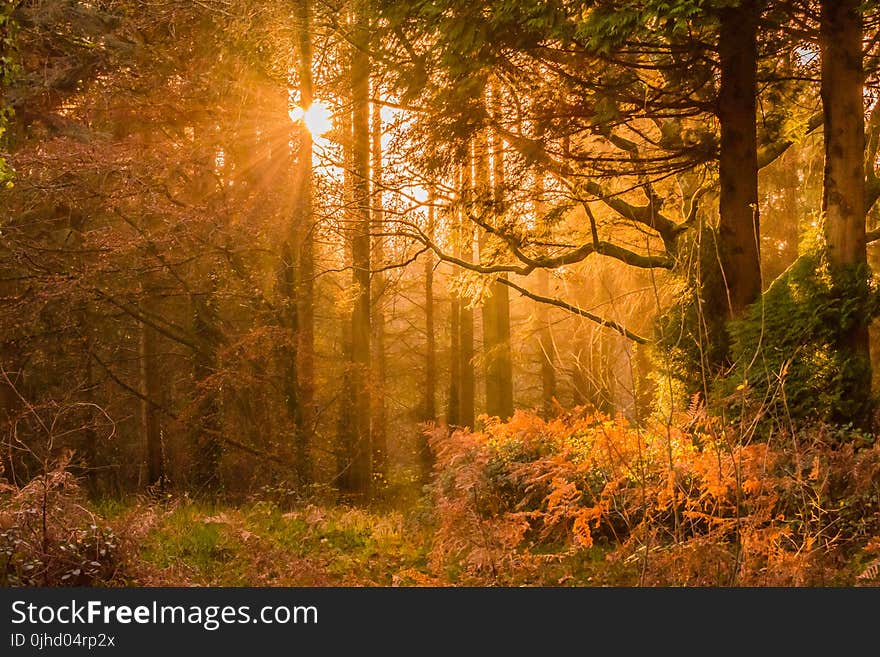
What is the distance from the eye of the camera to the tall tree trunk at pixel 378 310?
40.8 ft

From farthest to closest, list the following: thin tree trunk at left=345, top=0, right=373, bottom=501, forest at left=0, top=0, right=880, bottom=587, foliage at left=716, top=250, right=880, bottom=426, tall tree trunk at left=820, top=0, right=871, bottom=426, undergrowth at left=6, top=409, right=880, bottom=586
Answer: thin tree trunk at left=345, top=0, right=373, bottom=501 → tall tree trunk at left=820, top=0, right=871, bottom=426 → foliage at left=716, top=250, right=880, bottom=426 → forest at left=0, top=0, right=880, bottom=587 → undergrowth at left=6, top=409, right=880, bottom=586

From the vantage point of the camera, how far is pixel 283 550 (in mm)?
7422

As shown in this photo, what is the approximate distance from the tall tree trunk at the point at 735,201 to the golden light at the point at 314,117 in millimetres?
6668

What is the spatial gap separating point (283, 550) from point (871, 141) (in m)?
9.25

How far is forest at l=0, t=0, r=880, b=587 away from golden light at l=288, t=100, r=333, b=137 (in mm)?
77

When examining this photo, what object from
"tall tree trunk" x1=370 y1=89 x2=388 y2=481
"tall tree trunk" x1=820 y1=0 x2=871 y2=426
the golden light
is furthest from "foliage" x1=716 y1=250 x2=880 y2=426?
the golden light

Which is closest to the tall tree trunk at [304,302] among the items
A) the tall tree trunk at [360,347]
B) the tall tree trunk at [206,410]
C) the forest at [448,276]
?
the forest at [448,276]

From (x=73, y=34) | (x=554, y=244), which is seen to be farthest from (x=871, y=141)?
(x=73, y=34)

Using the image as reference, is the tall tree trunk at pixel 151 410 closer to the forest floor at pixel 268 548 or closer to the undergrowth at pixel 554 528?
the forest floor at pixel 268 548

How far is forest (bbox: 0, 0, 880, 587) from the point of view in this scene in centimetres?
605

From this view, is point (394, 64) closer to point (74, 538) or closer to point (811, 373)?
point (811, 373)

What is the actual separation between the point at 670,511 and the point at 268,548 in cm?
344

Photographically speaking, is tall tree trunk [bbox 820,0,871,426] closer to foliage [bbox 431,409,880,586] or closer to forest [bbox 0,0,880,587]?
forest [bbox 0,0,880,587]

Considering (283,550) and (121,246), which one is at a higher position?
(121,246)
